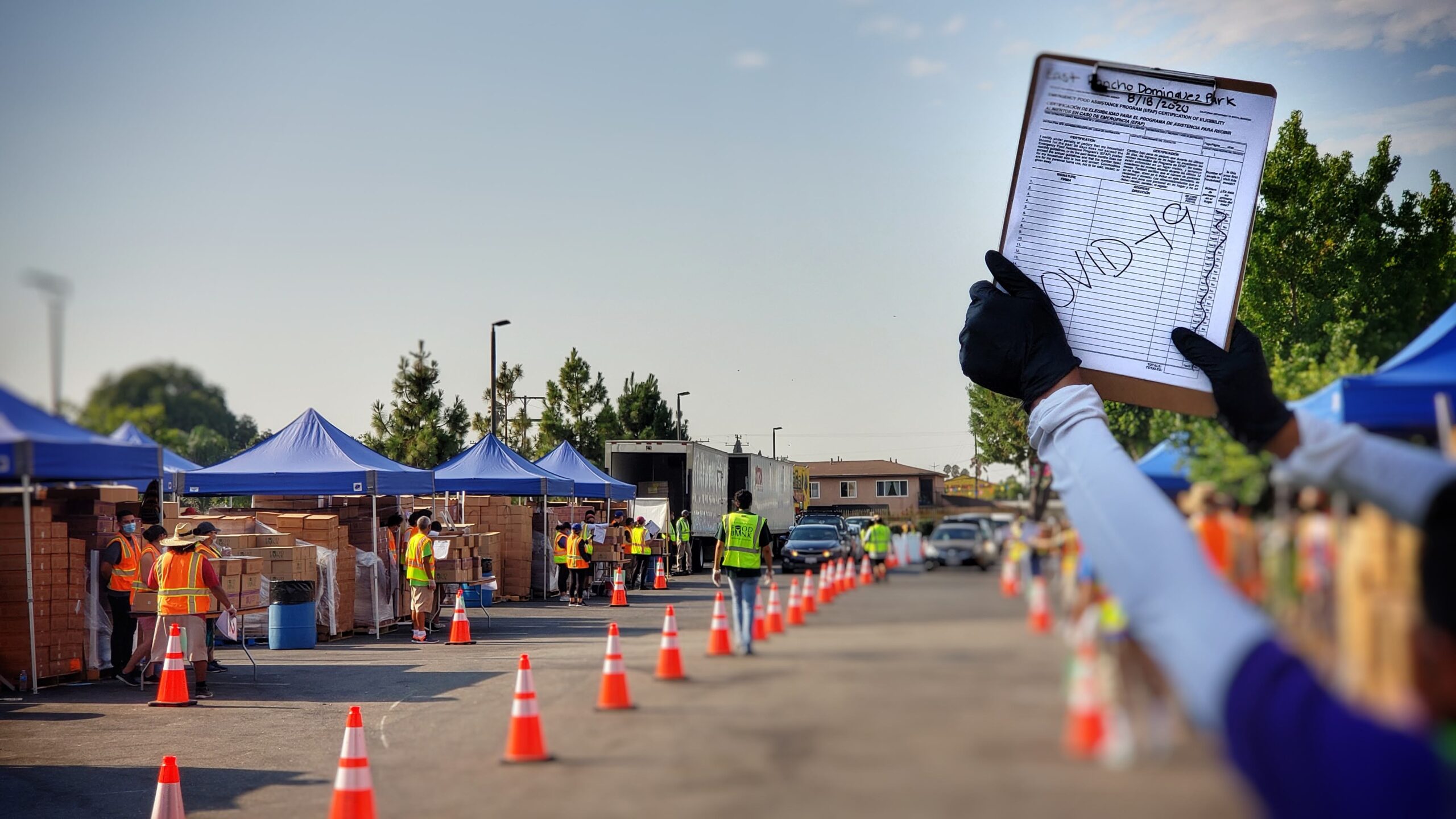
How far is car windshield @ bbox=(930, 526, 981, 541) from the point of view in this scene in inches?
66.8

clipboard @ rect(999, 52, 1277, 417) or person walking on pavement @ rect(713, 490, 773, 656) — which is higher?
clipboard @ rect(999, 52, 1277, 417)

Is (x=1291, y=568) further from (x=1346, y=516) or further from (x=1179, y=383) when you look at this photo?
(x=1179, y=383)

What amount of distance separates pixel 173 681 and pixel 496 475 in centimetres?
910

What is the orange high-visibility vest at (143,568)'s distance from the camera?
540 inches

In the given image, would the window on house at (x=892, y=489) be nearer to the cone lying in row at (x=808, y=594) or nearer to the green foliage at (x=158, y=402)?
the cone lying in row at (x=808, y=594)

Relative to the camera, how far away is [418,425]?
26.0 metres

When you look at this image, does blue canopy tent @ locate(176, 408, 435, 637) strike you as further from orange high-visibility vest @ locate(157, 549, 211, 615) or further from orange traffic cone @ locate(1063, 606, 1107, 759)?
orange traffic cone @ locate(1063, 606, 1107, 759)

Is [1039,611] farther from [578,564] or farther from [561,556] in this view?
[561,556]

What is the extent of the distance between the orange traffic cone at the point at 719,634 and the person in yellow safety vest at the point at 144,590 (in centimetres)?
1344

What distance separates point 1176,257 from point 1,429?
2.19m

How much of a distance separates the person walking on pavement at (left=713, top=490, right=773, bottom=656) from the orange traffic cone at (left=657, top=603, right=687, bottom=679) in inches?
3.4

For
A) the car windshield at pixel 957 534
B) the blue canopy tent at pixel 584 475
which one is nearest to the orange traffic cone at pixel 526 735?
the car windshield at pixel 957 534

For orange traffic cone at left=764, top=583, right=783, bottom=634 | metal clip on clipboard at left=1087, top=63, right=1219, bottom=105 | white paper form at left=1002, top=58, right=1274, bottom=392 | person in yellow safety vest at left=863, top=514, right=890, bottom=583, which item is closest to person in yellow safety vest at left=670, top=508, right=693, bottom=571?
person in yellow safety vest at left=863, top=514, right=890, bottom=583

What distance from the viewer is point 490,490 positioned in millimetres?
21203
